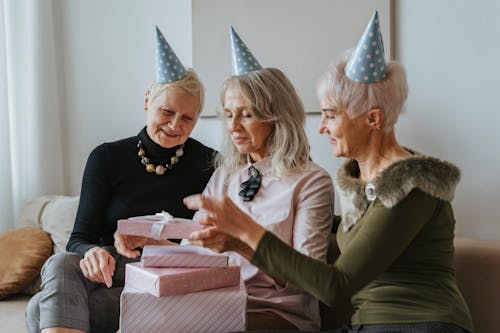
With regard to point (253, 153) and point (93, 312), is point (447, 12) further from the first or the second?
point (93, 312)

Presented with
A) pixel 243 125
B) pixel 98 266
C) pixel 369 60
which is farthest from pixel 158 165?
pixel 369 60

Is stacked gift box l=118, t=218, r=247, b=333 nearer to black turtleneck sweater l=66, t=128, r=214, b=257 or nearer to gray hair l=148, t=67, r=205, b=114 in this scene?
black turtleneck sweater l=66, t=128, r=214, b=257

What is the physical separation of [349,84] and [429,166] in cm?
27

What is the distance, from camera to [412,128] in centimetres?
209

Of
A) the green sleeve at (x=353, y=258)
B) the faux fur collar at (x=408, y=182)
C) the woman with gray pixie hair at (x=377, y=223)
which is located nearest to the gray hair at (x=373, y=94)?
the woman with gray pixie hair at (x=377, y=223)

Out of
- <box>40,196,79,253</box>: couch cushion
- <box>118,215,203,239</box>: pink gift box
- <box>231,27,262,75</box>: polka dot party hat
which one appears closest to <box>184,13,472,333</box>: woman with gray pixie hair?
<box>118,215,203,239</box>: pink gift box

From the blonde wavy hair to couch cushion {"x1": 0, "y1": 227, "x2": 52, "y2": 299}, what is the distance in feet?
3.77

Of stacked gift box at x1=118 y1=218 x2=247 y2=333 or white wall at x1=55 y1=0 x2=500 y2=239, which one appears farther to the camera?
white wall at x1=55 y1=0 x2=500 y2=239

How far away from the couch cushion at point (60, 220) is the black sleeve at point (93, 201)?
567 millimetres

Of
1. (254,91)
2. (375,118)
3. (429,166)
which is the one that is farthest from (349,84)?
(254,91)

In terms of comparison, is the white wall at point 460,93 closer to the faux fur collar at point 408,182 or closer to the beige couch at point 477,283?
the beige couch at point 477,283

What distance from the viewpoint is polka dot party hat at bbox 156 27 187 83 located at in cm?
207

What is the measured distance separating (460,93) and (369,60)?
2.24ft

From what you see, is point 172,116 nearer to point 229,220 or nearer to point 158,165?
point 158,165
